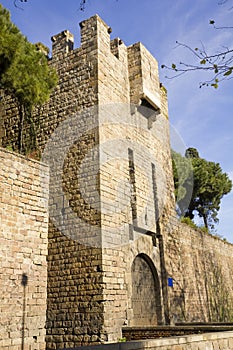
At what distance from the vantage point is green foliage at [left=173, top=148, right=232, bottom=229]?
79.4 feet

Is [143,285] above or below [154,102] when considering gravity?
below

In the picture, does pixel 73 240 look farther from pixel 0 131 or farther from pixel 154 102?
pixel 154 102

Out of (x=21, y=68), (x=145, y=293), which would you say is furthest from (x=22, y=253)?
(x=145, y=293)

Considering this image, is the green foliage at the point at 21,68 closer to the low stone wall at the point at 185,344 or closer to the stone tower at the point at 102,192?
the stone tower at the point at 102,192

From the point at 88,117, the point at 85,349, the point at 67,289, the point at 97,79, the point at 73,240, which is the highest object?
the point at 97,79

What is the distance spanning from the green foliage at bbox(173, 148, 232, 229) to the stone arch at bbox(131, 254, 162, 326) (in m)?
13.9

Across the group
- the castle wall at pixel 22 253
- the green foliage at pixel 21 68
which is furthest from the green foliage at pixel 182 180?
the castle wall at pixel 22 253

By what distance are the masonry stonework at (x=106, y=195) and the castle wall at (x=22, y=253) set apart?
3.47 feet

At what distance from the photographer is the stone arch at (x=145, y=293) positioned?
341 inches

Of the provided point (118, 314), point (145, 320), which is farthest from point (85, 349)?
point (145, 320)

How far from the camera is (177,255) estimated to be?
36.5 feet

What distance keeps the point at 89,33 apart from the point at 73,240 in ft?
17.1

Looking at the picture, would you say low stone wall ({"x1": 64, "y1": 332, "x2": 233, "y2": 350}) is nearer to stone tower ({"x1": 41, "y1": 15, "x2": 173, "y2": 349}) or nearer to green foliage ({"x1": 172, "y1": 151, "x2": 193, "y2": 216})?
stone tower ({"x1": 41, "y1": 15, "x2": 173, "y2": 349})

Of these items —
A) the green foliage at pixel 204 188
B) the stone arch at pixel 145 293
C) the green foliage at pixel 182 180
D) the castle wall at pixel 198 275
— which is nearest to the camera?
the stone arch at pixel 145 293
